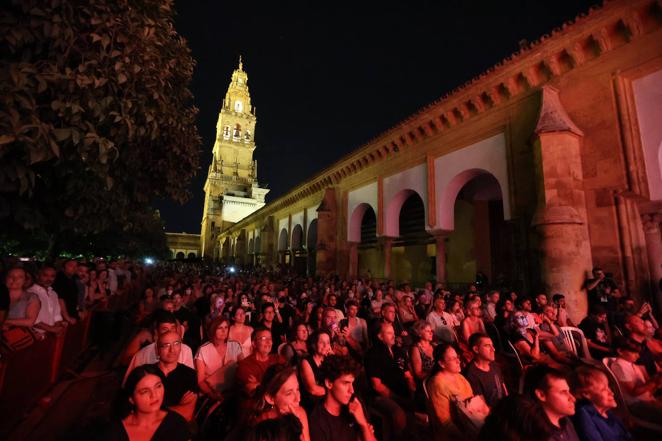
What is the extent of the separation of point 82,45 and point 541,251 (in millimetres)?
9958

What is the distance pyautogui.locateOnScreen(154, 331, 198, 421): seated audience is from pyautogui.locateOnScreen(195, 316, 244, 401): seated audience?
420 mm

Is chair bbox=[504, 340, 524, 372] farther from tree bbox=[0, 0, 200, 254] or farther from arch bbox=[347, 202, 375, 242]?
arch bbox=[347, 202, 375, 242]

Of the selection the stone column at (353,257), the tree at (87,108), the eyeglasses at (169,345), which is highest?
the tree at (87,108)

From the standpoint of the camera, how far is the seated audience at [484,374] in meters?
3.44

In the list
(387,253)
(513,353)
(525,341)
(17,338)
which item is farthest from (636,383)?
(387,253)

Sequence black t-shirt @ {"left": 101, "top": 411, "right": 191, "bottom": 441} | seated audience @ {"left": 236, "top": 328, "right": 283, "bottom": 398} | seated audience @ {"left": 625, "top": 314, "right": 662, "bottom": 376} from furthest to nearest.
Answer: seated audience @ {"left": 625, "top": 314, "right": 662, "bottom": 376} → seated audience @ {"left": 236, "top": 328, "right": 283, "bottom": 398} → black t-shirt @ {"left": 101, "top": 411, "right": 191, "bottom": 441}

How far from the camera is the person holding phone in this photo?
2627mm

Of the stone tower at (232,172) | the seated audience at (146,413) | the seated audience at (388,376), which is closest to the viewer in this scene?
the seated audience at (146,413)

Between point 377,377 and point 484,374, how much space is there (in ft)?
4.22

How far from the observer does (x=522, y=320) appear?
5359mm

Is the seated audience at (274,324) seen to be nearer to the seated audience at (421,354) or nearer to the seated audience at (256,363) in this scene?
the seated audience at (256,363)

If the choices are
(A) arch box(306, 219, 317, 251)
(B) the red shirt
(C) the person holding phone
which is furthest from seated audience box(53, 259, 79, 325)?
(A) arch box(306, 219, 317, 251)

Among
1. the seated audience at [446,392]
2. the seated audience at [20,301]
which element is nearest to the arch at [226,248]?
the seated audience at [20,301]

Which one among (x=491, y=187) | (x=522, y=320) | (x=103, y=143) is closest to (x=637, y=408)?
(x=522, y=320)
